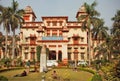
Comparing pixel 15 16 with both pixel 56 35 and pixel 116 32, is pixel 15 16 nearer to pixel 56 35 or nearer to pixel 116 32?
pixel 56 35

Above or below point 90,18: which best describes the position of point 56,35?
below

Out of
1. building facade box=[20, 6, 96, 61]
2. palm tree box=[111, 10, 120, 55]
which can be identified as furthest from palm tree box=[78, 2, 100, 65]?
building facade box=[20, 6, 96, 61]

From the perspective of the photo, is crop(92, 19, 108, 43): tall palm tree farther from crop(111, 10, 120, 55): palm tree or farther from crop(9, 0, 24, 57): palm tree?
crop(9, 0, 24, 57): palm tree

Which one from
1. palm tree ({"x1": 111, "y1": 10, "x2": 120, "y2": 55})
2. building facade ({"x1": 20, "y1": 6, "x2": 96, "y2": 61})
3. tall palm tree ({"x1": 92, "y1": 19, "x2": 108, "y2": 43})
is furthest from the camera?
building facade ({"x1": 20, "y1": 6, "x2": 96, "y2": 61})

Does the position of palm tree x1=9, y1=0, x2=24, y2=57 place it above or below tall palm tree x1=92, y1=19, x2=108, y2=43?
above

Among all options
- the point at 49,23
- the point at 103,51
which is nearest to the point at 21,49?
the point at 49,23

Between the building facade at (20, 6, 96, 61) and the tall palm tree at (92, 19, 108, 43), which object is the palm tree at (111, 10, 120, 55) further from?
the building facade at (20, 6, 96, 61)

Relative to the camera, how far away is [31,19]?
224 feet

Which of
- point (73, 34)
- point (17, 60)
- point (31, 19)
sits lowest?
point (17, 60)

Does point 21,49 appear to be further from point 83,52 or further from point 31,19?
point 83,52

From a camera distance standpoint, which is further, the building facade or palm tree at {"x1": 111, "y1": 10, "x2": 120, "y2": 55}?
the building facade

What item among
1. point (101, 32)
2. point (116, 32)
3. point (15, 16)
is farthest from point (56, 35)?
point (116, 32)

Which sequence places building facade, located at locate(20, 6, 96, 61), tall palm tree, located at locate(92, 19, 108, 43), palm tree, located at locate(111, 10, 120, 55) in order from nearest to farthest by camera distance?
palm tree, located at locate(111, 10, 120, 55)
tall palm tree, located at locate(92, 19, 108, 43)
building facade, located at locate(20, 6, 96, 61)

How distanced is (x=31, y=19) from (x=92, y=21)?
23.7m
